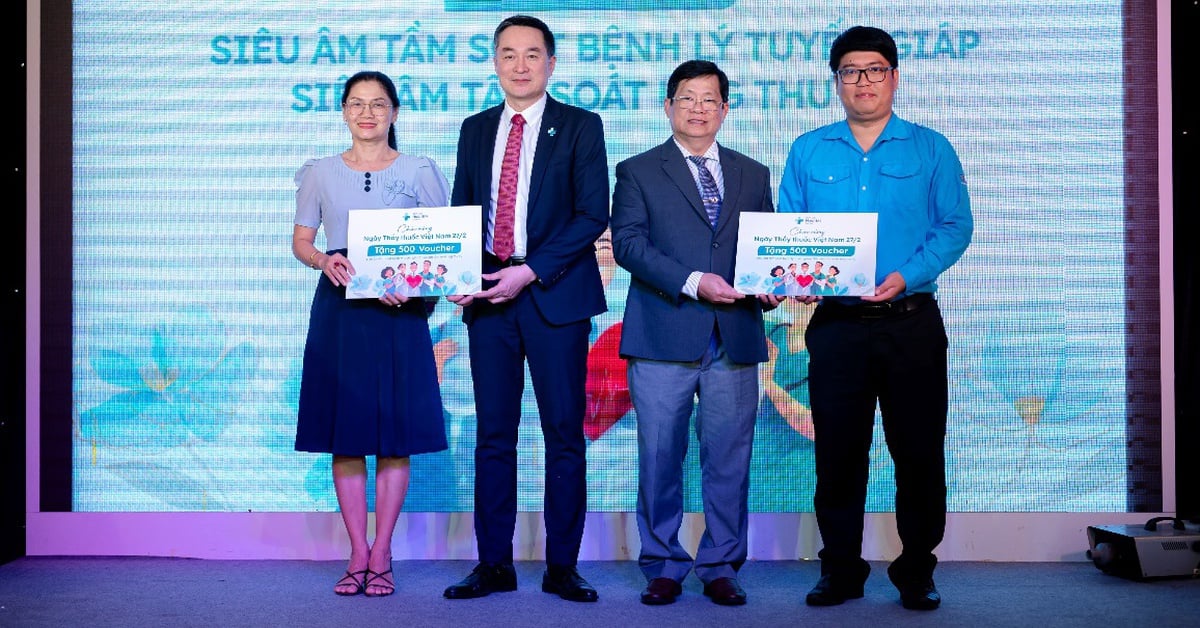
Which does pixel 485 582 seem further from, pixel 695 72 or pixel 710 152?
pixel 695 72

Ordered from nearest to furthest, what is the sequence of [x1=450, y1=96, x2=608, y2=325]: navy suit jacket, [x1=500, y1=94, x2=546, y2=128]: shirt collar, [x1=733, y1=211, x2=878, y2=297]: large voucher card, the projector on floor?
1. [x1=733, y1=211, x2=878, y2=297]: large voucher card
2. [x1=450, y1=96, x2=608, y2=325]: navy suit jacket
3. [x1=500, y1=94, x2=546, y2=128]: shirt collar
4. the projector on floor

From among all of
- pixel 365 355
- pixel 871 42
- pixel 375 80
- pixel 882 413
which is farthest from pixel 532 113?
pixel 882 413

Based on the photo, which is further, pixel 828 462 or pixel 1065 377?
pixel 1065 377

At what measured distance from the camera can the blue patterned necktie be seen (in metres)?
3.39

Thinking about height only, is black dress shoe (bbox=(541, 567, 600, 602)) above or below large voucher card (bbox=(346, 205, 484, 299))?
below

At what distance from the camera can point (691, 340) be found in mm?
3332

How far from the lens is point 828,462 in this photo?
3322mm

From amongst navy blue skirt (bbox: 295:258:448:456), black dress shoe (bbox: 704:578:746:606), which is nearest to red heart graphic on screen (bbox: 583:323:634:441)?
navy blue skirt (bbox: 295:258:448:456)

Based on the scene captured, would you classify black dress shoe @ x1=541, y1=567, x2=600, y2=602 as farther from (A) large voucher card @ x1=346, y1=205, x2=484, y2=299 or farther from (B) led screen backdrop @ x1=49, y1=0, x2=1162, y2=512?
(A) large voucher card @ x1=346, y1=205, x2=484, y2=299

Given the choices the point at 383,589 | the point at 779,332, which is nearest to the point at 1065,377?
the point at 779,332

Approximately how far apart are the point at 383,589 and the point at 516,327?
86 cm

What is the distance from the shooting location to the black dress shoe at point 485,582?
3.37 meters

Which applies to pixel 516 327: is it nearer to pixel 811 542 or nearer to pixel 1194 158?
pixel 811 542

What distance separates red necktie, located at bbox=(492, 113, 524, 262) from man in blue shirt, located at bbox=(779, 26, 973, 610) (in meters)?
0.85
